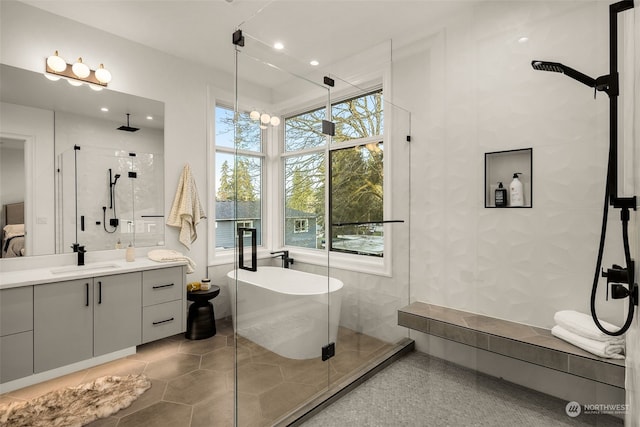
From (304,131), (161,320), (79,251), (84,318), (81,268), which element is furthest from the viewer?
(161,320)

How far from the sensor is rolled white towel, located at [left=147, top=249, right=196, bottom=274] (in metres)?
3.02

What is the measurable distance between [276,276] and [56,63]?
2586mm

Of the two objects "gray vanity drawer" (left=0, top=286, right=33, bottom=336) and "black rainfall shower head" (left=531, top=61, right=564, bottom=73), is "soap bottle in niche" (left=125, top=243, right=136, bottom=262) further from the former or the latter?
"black rainfall shower head" (left=531, top=61, right=564, bottom=73)

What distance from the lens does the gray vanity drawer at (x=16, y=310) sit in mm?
2109

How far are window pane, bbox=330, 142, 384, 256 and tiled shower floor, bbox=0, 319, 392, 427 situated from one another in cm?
66

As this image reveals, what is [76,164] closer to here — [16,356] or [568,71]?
[16,356]

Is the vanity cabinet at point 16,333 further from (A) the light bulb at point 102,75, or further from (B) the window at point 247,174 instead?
(A) the light bulb at point 102,75

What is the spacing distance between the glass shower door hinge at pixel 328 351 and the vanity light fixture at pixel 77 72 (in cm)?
300

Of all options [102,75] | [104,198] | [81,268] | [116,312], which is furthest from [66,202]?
[102,75]

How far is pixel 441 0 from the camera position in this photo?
2.23 m

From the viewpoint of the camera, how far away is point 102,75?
110 inches

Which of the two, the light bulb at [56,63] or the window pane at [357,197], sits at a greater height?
the light bulb at [56,63]

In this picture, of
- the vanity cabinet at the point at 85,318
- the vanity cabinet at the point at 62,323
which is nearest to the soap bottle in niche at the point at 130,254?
the vanity cabinet at the point at 85,318

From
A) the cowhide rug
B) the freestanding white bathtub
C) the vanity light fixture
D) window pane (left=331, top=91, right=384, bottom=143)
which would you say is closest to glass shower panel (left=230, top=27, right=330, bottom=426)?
the freestanding white bathtub
